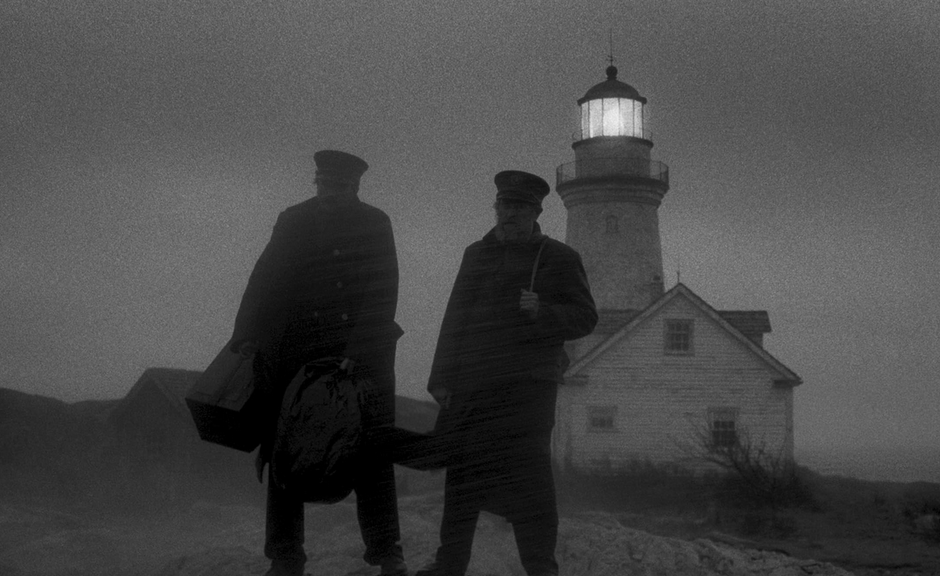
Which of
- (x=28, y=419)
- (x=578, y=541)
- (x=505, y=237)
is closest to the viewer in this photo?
(x=505, y=237)

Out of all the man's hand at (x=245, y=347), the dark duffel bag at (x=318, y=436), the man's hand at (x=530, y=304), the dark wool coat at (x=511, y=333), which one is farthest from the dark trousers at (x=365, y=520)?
the man's hand at (x=530, y=304)

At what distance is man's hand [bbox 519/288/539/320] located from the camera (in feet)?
19.9

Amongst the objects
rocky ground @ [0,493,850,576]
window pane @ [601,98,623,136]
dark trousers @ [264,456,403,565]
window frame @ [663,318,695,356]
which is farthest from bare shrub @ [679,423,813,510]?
dark trousers @ [264,456,403,565]

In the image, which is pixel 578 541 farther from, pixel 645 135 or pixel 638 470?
pixel 645 135

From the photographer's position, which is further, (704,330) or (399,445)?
(704,330)

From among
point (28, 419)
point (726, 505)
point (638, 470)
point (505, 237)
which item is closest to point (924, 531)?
point (726, 505)

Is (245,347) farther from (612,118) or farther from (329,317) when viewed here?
(612,118)

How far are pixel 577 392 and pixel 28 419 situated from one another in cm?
1165

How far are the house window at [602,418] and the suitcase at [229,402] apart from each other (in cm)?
1959

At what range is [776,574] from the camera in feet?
32.3

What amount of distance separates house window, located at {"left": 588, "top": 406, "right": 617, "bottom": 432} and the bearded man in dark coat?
19099 millimetres

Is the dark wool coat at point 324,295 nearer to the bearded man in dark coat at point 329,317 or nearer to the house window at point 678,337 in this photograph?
the bearded man in dark coat at point 329,317

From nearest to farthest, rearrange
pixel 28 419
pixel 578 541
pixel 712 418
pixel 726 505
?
pixel 578 541 < pixel 726 505 < pixel 28 419 < pixel 712 418

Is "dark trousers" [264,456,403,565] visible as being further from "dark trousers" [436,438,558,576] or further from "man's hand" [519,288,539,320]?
"man's hand" [519,288,539,320]
